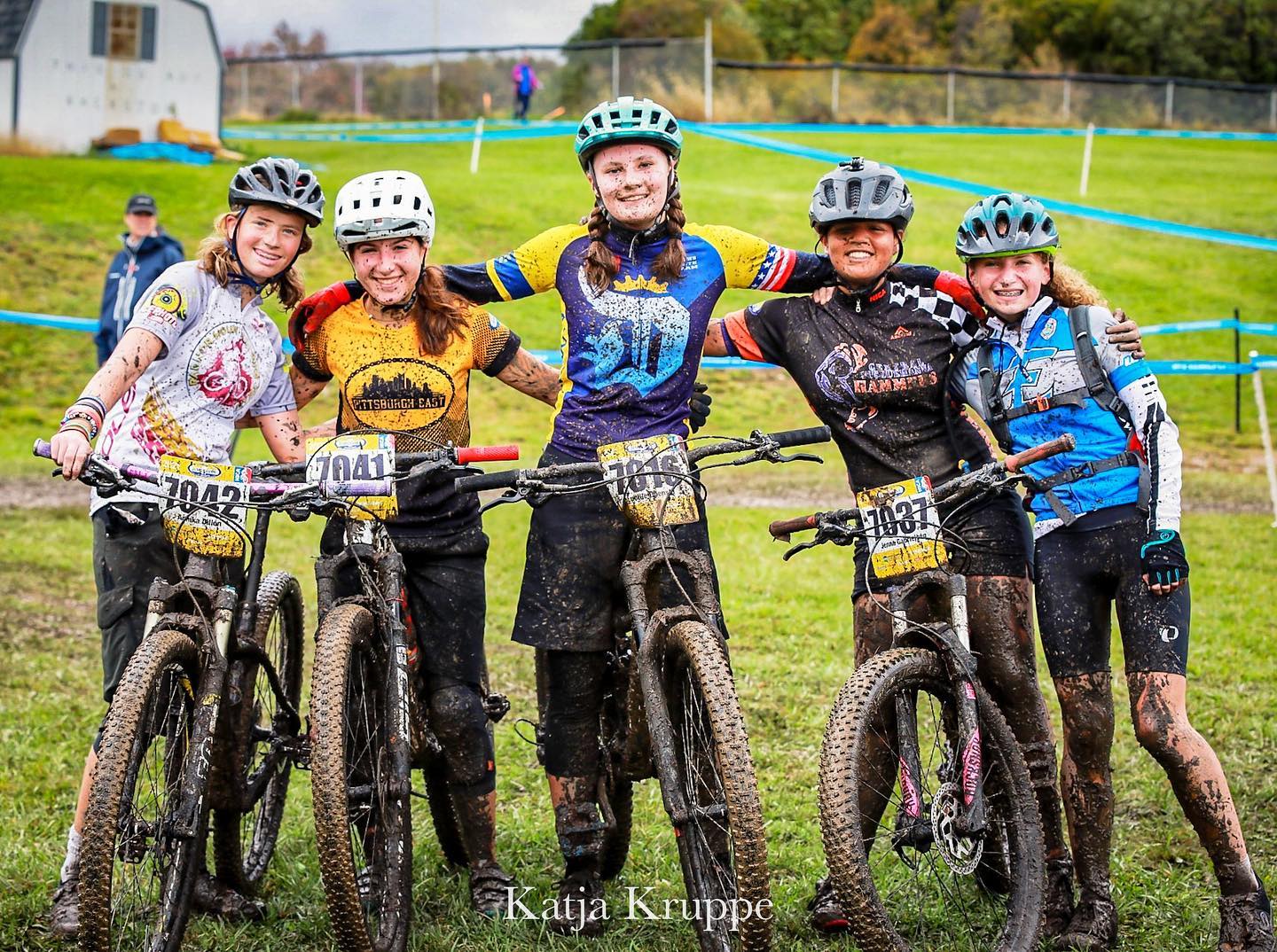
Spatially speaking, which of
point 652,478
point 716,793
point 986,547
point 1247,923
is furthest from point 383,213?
point 1247,923

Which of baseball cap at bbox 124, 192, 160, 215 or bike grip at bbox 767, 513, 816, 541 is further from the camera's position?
baseball cap at bbox 124, 192, 160, 215

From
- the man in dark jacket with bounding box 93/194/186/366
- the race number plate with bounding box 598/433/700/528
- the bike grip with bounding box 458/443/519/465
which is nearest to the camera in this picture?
the bike grip with bounding box 458/443/519/465

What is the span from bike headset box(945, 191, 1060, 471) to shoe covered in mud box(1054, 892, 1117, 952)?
1.40 meters

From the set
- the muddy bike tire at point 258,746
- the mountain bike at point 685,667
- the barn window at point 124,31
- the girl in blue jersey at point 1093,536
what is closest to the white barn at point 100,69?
the barn window at point 124,31

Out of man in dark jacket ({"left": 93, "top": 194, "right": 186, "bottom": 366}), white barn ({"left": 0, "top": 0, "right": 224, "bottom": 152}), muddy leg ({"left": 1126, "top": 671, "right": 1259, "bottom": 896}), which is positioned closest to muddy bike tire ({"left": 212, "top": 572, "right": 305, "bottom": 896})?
muddy leg ({"left": 1126, "top": 671, "right": 1259, "bottom": 896})

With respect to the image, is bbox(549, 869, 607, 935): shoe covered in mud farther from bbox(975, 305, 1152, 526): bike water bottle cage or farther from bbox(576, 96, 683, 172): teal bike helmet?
bbox(576, 96, 683, 172): teal bike helmet

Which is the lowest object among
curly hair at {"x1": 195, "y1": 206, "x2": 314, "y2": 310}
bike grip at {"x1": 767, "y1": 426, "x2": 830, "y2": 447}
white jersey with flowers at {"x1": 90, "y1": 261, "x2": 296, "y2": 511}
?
bike grip at {"x1": 767, "y1": 426, "x2": 830, "y2": 447}

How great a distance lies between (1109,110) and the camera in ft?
120

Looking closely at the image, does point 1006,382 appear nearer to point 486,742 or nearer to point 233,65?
point 486,742

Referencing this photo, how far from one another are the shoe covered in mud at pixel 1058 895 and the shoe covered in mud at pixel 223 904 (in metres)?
2.50

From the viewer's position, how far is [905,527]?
4184 millimetres

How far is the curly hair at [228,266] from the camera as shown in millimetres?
4516

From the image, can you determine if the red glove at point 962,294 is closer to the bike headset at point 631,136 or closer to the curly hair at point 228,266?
the bike headset at point 631,136

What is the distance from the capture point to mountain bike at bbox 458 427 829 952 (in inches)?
147
